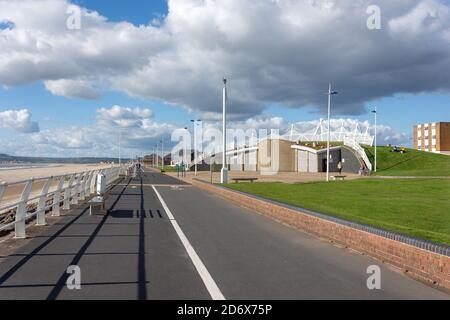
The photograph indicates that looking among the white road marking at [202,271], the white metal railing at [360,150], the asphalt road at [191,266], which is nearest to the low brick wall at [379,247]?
the asphalt road at [191,266]

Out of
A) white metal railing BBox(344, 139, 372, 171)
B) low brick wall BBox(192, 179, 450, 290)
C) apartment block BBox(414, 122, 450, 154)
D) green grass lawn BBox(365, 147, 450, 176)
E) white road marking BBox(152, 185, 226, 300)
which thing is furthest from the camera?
apartment block BBox(414, 122, 450, 154)

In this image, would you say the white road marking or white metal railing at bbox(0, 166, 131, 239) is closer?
the white road marking

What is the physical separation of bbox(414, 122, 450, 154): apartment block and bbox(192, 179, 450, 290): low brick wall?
13437cm

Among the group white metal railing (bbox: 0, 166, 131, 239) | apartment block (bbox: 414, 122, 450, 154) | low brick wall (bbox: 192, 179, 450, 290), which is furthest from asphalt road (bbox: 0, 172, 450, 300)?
apartment block (bbox: 414, 122, 450, 154)

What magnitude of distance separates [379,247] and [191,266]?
328 centimetres

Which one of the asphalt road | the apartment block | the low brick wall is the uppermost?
the apartment block

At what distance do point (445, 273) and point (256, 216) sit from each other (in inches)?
371

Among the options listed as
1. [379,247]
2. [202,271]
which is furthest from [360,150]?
[202,271]

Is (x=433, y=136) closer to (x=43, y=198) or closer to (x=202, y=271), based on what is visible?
(x=43, y=198)

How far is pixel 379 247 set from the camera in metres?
8.55

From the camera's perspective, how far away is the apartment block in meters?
140

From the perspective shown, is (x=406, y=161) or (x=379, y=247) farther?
(x=406, y=161)

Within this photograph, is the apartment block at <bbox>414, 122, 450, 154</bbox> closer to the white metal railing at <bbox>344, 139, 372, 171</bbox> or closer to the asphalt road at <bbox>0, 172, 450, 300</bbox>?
the white metal railing at <bbox>344, 139, 372, 171</bbox>

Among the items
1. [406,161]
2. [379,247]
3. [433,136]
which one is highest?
[433,136]
